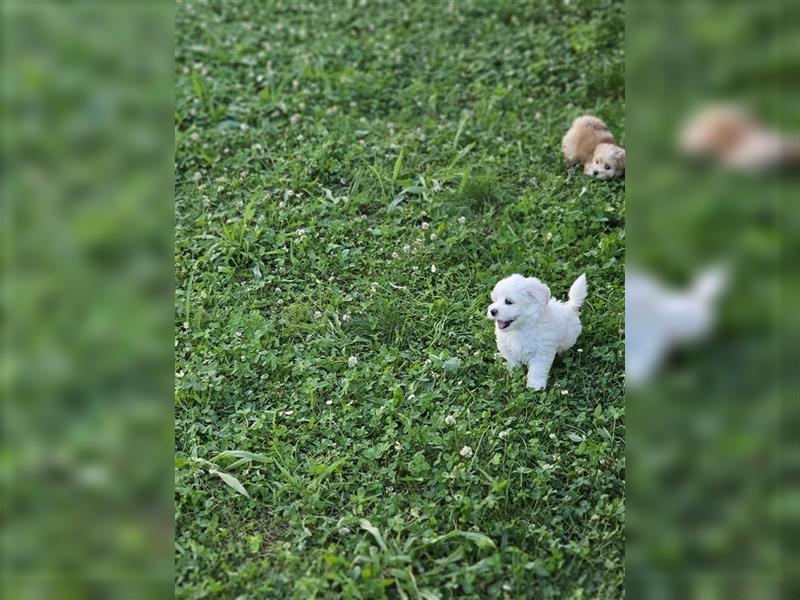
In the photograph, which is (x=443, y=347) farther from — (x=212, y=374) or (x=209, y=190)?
(x=209, y=190)

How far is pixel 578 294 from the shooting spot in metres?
2.97
